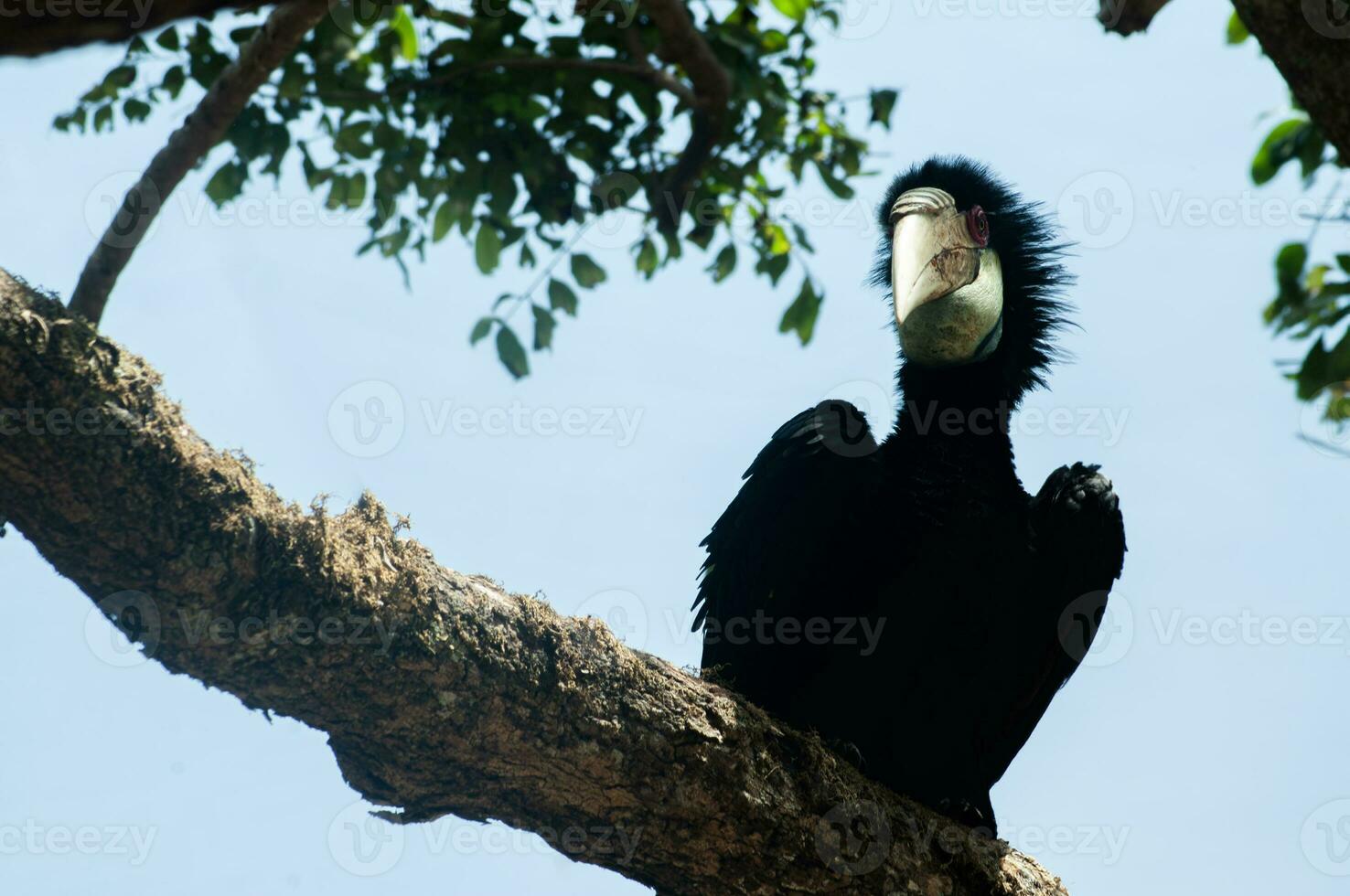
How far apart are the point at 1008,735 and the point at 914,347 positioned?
1.43m

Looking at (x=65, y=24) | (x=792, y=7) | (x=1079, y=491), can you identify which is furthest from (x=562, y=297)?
(x=65, y=24)

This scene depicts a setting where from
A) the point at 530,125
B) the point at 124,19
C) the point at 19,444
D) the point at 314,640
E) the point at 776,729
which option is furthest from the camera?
the point at 530,125

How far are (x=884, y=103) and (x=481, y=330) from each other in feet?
5.89

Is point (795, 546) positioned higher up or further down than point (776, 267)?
further down

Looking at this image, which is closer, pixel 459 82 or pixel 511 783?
pixel 511 783

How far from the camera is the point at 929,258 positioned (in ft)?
14.0

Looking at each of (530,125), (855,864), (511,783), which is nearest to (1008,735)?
(855,864)

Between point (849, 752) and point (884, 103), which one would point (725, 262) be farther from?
point (849, 752)

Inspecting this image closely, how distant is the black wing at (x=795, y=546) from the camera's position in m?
3.55

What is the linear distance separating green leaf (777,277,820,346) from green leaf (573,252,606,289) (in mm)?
822

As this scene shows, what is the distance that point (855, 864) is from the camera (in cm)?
298

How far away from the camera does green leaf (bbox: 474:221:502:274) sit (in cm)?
437

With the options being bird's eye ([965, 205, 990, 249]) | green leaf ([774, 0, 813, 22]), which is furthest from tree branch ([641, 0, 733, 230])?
bird's eye ([965, 205, 990, 249])

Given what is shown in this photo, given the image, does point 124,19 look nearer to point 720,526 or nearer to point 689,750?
point 689,750
